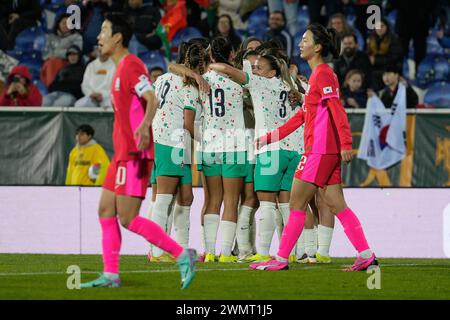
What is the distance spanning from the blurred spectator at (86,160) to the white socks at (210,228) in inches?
172

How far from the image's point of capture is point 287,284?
29.9ft

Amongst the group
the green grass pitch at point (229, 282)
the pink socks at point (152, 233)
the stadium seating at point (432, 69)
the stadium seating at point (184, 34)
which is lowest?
the green grass pitch at point (229, 282)

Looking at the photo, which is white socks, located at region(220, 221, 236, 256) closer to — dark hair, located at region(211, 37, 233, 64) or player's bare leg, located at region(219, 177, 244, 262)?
player's bare leg, located at region(219, 177, 244, 262)

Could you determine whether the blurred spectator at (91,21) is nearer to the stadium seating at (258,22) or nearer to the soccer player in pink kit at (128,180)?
the stadium seating at (258,22)

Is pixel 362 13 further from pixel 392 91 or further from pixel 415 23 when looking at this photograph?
pixel 392 91

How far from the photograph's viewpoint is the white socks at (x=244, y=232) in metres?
12.1

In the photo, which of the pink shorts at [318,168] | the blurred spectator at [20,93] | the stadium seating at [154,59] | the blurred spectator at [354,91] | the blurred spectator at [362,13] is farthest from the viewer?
the blurred spectator at [362,13]

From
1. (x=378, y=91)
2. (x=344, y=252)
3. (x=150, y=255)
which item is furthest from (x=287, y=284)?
(x=378, y=91)

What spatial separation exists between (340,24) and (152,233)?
1149 centimetres

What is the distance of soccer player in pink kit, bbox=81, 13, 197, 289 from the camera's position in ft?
27.3

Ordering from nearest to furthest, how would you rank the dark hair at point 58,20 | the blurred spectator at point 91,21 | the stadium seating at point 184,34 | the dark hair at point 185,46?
the dark hair at point 185,46 < the blurred spectator at point 91,21 < the dark hair at point 58,20 < the stadium seating at point 184,34

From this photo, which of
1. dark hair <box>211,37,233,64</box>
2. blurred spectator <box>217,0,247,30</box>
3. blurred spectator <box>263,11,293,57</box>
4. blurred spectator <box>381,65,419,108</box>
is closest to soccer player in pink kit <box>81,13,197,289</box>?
dark hair <box>211,37,233,64</box>

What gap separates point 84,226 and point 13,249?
0.97 meters

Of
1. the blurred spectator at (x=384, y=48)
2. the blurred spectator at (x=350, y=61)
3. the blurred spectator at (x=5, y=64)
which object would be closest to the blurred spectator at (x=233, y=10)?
the blurred spectator at (x=350, y=61)
